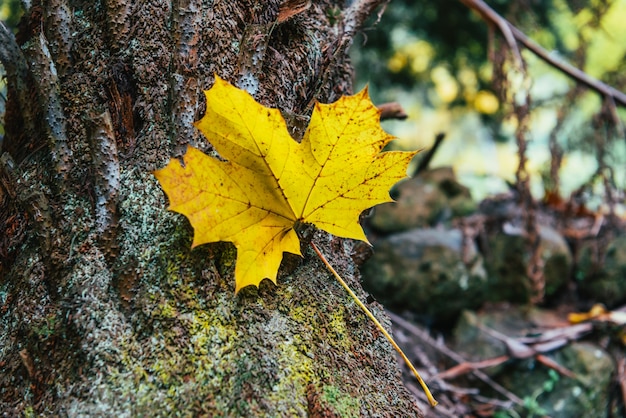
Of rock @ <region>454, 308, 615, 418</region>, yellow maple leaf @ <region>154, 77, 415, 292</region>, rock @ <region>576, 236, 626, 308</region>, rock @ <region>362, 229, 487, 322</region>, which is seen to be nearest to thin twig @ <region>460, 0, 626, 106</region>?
rock @ <region>576, 236, 626, 308</region>

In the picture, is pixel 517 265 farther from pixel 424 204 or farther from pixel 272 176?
pixel 272 176

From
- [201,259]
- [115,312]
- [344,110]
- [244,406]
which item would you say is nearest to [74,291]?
[115,312]

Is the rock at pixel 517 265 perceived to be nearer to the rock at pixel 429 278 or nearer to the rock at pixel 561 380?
the rock at pixel 429 278

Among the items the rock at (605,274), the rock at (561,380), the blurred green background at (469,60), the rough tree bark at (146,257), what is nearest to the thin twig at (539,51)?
the blurred green background at (469,60)

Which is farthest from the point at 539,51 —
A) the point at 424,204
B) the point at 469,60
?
the point at 469,60

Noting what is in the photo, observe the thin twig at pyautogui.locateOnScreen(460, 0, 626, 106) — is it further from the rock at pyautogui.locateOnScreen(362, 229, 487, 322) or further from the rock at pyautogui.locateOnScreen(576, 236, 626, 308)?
the rock at pyautogui.locateOnScreen(362, 229, 487, 322)

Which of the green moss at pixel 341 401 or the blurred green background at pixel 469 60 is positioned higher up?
the blurred green background at pixel 469 60
